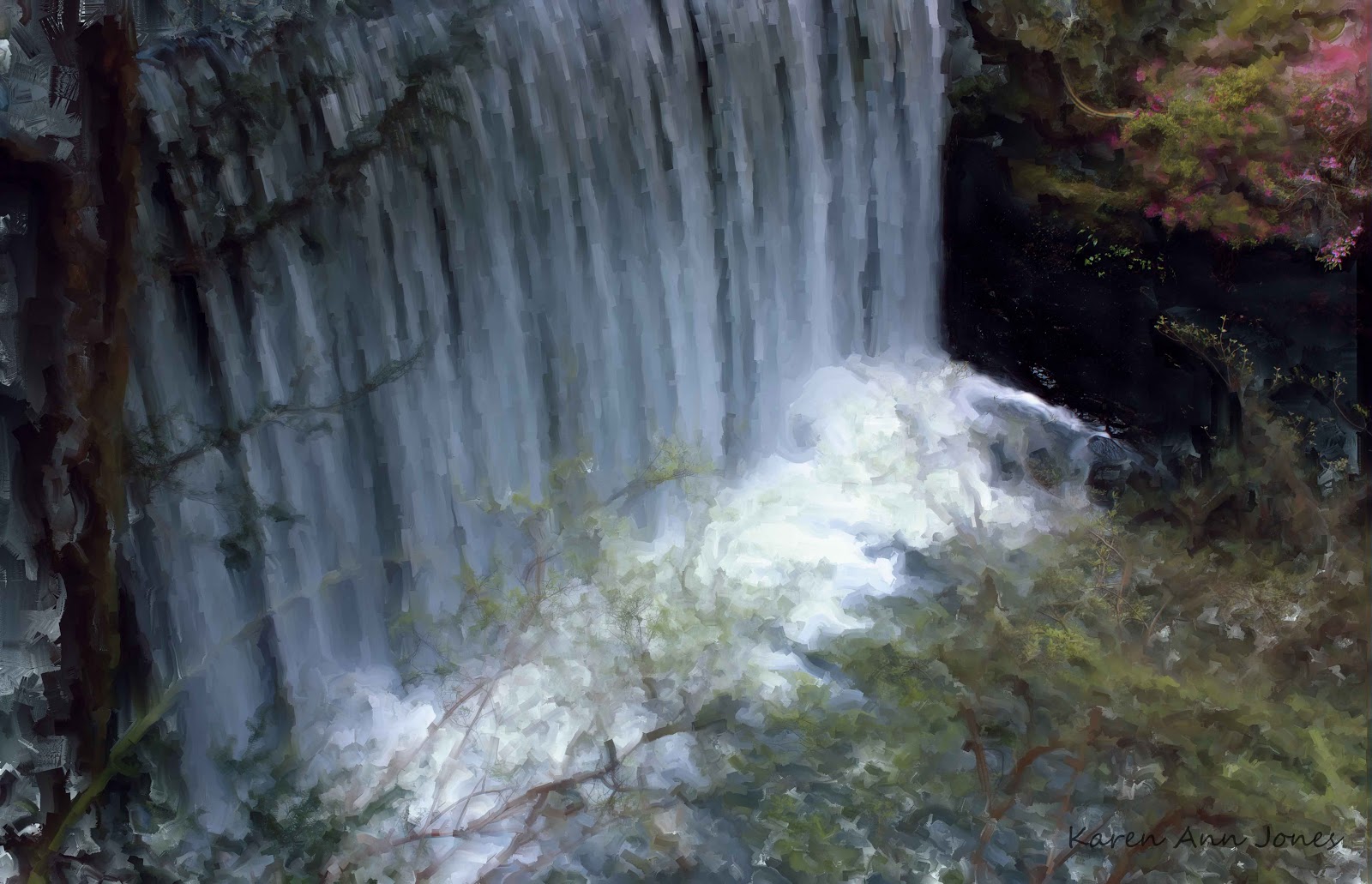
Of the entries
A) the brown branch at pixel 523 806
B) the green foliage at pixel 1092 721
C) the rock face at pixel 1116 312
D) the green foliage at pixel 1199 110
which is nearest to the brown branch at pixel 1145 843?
the green foliage at pixel 1092 721

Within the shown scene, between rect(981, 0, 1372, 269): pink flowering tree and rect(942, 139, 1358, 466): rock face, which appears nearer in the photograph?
rect(981, 0, 1372, 269): pink flowering tree

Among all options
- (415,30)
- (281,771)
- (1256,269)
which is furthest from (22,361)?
(1256,269)

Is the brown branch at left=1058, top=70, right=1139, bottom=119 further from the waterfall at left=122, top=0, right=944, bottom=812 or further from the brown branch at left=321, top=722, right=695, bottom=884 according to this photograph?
the brown branch at left=321, top=722, right=695, bottom=884

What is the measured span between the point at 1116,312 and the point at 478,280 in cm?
157

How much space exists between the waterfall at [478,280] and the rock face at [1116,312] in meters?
0.14

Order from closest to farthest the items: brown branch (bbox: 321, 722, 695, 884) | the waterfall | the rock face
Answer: brown branch (bbox: 321, 722, 695, 884) < the waterfall < the rock face

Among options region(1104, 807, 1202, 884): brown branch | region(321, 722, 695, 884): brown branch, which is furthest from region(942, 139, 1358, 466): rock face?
region(321, 722, 695, 884): brown branch

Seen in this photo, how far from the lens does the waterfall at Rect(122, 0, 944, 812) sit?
2062 mm

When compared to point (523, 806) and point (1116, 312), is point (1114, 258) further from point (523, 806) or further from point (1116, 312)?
point (523, 806)

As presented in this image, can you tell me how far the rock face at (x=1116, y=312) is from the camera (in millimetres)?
2660

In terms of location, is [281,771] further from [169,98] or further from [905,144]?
[905,144]

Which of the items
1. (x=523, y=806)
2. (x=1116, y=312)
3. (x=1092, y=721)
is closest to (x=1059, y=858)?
(x=1092, y=721)

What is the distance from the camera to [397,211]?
231cm

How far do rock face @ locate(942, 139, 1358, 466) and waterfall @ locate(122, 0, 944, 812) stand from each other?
137 millimetres
